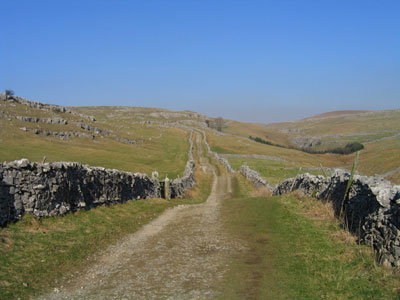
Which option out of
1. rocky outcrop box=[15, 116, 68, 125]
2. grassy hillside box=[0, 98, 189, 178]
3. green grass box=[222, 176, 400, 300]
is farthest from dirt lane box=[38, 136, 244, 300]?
rocky outcrop box=[15, 116, 68, 125]

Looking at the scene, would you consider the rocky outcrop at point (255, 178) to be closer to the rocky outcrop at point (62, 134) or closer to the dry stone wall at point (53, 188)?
the dry stone wall at point (53, 188)

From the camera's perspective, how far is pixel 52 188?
50.2 feet

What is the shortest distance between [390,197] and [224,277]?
5179mm

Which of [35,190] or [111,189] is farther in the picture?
[111,189]

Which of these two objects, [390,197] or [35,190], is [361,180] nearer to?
[390,197]

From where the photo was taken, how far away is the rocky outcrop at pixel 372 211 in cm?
970

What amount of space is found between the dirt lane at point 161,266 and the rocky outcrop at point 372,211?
14.3ft

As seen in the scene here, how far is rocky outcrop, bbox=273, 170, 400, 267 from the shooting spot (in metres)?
9.70

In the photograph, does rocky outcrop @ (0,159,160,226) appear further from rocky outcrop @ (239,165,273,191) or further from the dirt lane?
rocky outcrop @ (239,165,273,191)

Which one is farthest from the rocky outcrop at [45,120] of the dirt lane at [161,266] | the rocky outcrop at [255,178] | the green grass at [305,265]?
the green grass at [305,265]

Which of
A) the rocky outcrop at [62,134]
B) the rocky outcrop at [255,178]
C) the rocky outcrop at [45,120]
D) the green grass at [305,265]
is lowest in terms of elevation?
the rocky outcrop at [255,178]

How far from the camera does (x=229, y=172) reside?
65.8 metres

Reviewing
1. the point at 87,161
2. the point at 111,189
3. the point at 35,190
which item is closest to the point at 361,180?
the point at 35,190

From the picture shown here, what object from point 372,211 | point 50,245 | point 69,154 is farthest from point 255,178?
point 50,245
